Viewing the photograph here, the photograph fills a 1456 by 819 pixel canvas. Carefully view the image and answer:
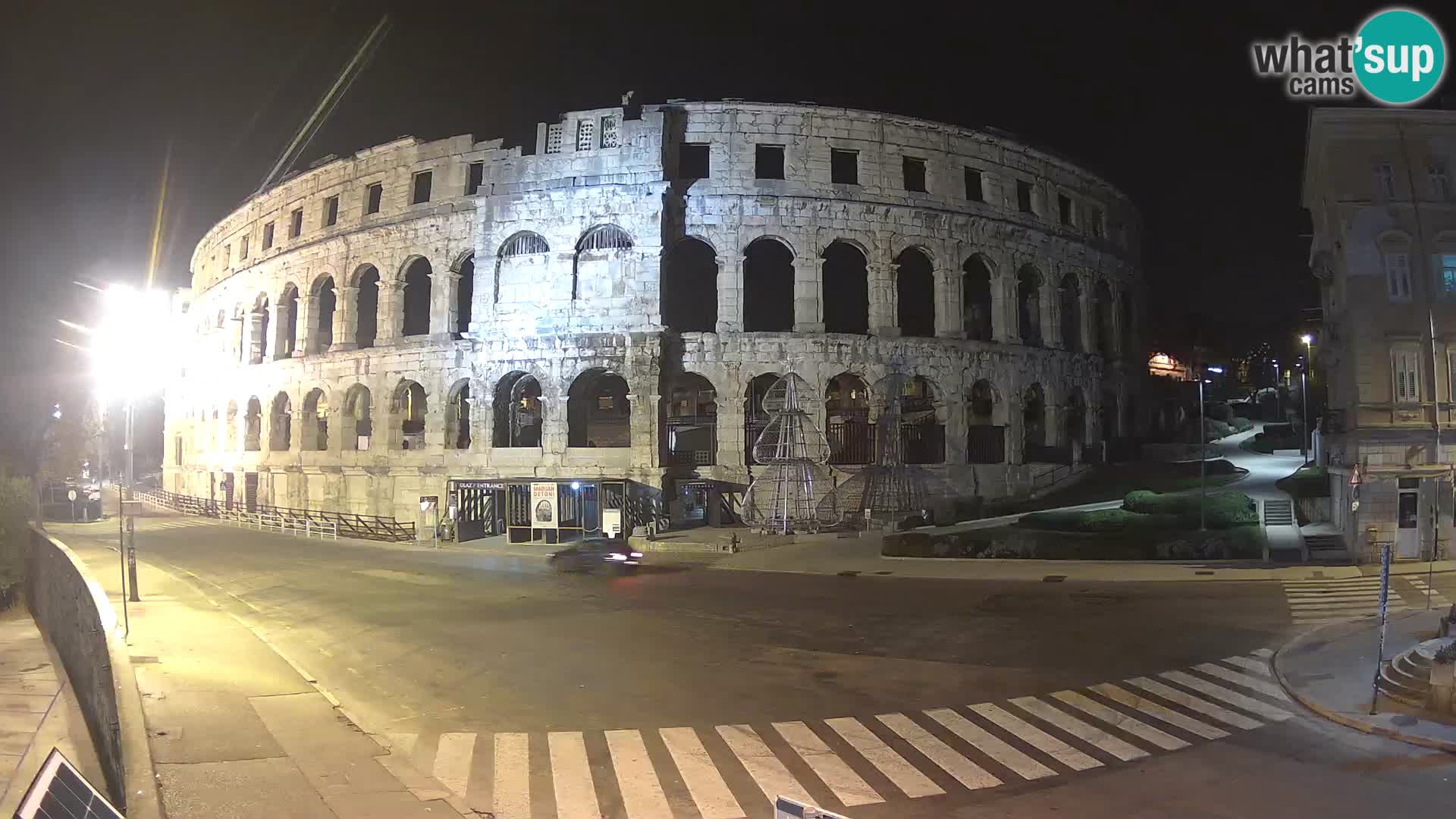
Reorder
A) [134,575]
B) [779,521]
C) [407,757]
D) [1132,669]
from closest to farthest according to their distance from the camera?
[407,757] → [1132,669] → [134,575] → [779,521]

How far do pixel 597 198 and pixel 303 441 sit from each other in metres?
24.1

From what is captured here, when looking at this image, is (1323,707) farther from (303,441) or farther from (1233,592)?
(303,441)

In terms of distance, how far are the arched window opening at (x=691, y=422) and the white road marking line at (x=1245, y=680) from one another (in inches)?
1074

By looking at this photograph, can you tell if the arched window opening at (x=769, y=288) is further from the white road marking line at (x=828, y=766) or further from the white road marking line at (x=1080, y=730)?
the white road marking line at (x=828, y=766)

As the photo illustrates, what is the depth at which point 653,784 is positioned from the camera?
983 cm

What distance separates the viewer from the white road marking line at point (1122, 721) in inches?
443

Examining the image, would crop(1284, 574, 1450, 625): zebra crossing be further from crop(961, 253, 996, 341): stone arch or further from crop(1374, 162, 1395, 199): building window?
crop(961, 253, 996, 341): stone arch

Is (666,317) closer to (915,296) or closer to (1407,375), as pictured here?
(915,296)

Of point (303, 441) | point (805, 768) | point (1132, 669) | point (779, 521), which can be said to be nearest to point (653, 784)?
point (805, 768)

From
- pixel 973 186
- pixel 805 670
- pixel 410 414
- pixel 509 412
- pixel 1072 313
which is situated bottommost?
pixel 805 670

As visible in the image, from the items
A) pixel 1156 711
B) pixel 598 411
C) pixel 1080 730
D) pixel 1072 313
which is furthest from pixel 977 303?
pixel 1080 730

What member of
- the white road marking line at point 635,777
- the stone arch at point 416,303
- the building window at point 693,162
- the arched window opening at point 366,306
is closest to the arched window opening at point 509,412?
the arched window opening at point 366,306

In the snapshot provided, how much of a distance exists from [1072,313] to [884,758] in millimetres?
47609

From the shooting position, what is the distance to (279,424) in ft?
180
